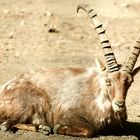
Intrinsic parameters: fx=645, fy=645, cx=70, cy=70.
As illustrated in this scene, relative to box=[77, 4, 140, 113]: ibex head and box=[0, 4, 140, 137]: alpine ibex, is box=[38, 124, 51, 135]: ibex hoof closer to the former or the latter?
box=[0, 4, 140, 137]: alpine ibex

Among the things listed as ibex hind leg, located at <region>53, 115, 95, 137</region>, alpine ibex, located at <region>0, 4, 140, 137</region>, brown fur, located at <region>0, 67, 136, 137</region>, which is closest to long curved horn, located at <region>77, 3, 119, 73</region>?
alpine ibex, located at <region>0, 4, 140, 137</region>

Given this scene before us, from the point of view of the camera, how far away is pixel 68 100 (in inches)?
450

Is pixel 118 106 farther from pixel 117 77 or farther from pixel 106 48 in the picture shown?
pixel 106 48

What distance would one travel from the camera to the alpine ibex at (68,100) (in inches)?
437

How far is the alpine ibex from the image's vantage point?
36.4 ft

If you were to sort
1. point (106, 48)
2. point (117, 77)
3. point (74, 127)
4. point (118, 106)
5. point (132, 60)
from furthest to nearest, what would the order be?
point (74, 127), point (106, 48), point (132, 60), point (117, 77), point (118, 106)

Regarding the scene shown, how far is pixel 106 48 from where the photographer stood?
36.6 feet

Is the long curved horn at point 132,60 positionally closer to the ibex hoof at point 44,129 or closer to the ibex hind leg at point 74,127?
the ibex hind leg at point 74,127

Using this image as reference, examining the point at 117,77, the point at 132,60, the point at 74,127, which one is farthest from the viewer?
the point at 74,127

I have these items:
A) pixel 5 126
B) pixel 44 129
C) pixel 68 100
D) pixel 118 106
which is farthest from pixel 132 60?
pixel 5 126

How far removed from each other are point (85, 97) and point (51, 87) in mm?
666

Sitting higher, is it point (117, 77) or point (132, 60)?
point (132, 60)

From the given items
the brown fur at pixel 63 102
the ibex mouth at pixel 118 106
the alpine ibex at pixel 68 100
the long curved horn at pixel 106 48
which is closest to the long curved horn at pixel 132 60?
the alpine ibex at pixel 68 100

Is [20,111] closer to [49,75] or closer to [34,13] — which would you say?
[49,75]
